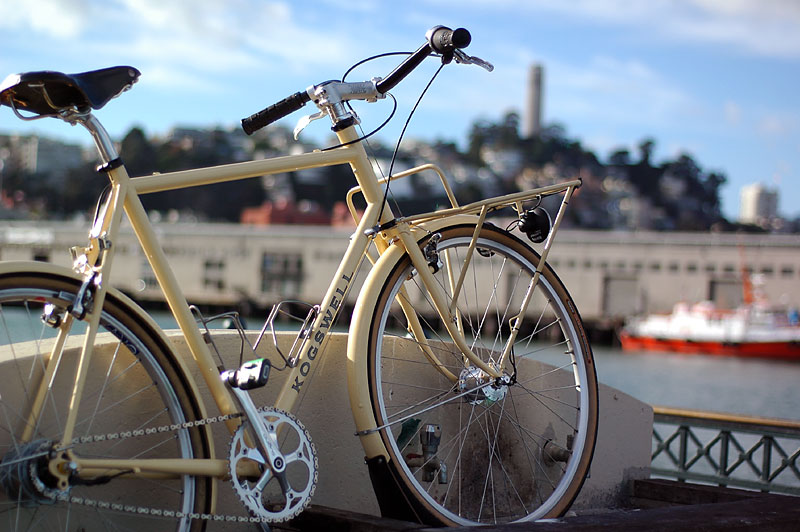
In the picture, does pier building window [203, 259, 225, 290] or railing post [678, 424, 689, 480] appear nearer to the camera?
railing post [678, 424, 689, 480]

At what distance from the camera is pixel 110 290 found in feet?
7.79

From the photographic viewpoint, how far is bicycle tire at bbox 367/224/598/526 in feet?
10.5

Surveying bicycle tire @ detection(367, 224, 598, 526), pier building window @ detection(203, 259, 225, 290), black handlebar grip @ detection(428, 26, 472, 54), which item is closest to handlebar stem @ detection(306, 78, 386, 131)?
black handlebar grip @ detection(428, 26, 472, 54)

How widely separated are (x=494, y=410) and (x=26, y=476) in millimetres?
1683

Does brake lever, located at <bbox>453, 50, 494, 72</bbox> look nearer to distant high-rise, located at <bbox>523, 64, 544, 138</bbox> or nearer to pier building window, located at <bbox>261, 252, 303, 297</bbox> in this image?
pier building window, located at <bbox>261, 252, 303, 297</bbox>

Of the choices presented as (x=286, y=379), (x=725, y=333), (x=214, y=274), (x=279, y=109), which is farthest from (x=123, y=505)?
(x=214, y=274)

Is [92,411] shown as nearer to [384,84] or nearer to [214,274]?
[384,84]

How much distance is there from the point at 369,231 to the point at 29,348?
996mm

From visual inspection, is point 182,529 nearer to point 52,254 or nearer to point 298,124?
point 298,124

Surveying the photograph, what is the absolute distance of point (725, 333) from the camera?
5069cm

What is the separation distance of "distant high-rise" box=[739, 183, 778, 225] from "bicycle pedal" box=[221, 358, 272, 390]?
7093 inches

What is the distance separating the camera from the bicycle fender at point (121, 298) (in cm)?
223

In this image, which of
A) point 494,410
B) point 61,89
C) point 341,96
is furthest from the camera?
point 494,410

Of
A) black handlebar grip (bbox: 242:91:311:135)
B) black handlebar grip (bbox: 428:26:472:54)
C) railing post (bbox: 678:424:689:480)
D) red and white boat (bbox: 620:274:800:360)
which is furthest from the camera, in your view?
red and white boat (bbox: 620:274:800:360)
